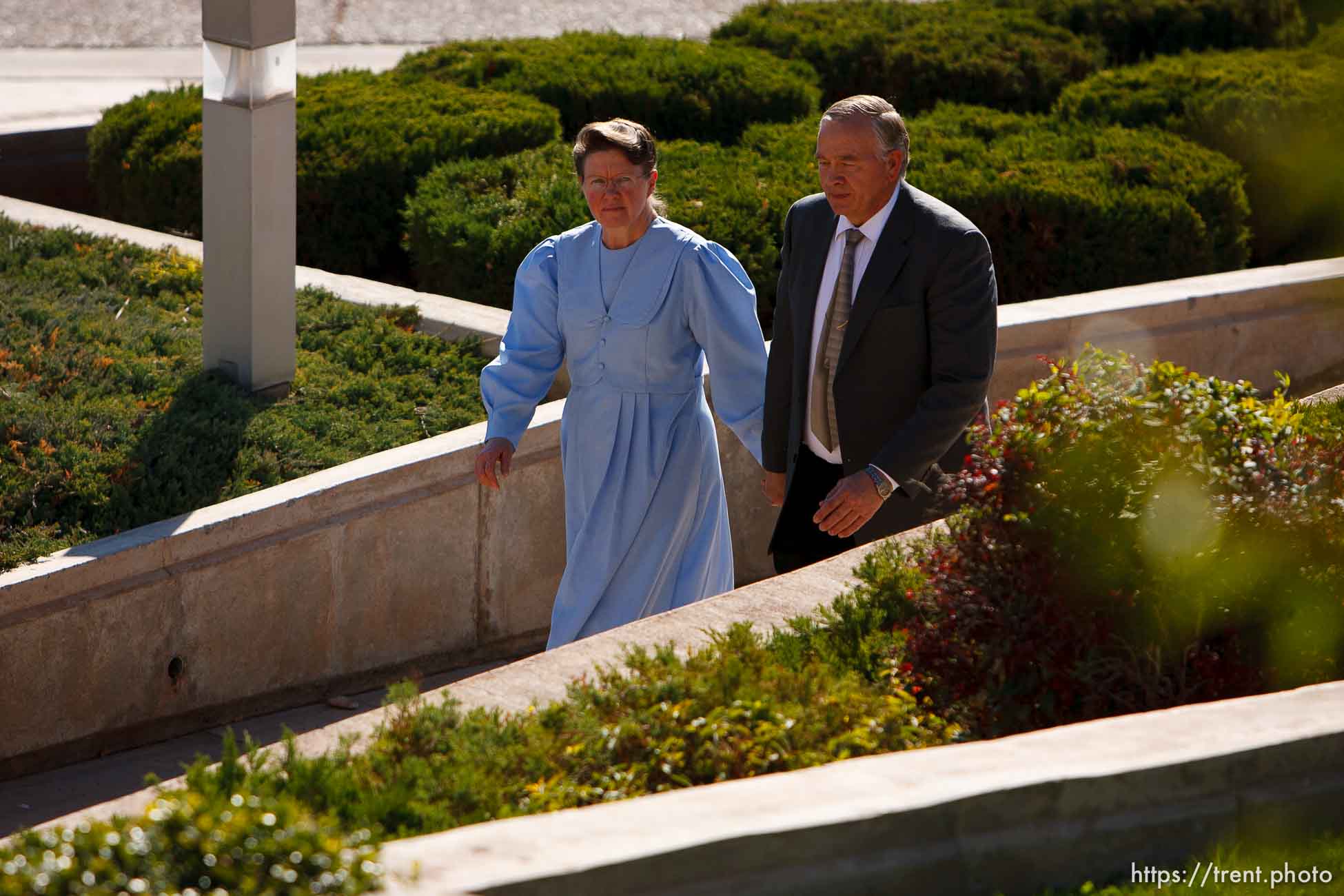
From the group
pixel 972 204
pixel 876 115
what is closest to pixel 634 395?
pixel 876 115

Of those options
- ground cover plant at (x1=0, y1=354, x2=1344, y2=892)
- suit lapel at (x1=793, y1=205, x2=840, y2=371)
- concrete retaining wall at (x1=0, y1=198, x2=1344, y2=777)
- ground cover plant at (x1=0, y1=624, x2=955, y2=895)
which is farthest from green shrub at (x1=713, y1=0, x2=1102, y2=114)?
ground cover plant at (x1=0, y1=624, x2=955, y2=895)

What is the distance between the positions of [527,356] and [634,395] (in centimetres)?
36

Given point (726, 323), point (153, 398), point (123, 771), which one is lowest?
point (123, 771)

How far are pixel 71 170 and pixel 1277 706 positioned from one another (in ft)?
29.6

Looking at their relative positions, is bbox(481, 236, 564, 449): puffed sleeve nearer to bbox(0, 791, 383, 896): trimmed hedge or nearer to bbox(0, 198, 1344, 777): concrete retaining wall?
bbox(0, 198, 1344, 777): concrete retaining wall

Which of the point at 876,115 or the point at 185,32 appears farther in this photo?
the point at 185,32

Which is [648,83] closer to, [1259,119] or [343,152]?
[343,152]

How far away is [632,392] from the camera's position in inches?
189

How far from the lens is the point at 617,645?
13.3ft

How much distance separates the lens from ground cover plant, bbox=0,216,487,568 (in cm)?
522

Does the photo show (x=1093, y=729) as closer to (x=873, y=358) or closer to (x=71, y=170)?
(x=873, y=358)
